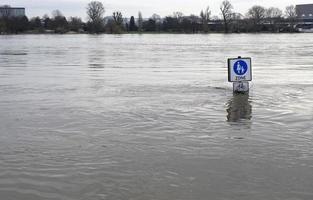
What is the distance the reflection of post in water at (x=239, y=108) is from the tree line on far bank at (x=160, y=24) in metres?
136

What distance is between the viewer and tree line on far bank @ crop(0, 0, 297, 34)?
153 m

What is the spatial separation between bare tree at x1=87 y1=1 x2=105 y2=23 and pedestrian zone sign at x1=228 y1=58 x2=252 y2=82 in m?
156

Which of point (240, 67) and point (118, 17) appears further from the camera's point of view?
point (118, 17)

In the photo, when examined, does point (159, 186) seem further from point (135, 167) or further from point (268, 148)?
point (268, 148)

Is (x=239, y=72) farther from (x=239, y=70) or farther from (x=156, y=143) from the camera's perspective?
(x=156, y=143)

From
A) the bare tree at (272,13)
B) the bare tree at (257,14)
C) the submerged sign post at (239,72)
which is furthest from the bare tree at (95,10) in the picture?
the submerged sign post at (239,72)

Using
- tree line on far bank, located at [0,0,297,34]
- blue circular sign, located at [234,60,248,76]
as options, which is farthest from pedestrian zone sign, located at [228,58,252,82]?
tree line on far bank, located at [0,0,297,34]

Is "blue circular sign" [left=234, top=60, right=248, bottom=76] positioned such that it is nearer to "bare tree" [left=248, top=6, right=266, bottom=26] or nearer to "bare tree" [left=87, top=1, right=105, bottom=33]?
"bare tree" [left=87, top=1, right=105, bottom=33]

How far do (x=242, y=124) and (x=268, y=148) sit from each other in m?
1.93

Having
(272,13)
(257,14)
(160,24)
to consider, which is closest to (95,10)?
(160,24)

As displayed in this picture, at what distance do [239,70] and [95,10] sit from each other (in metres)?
163

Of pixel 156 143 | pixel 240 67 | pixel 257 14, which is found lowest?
pixel 156 143

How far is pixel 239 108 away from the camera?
11789 millimetres

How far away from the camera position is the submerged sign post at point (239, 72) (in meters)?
14.0
